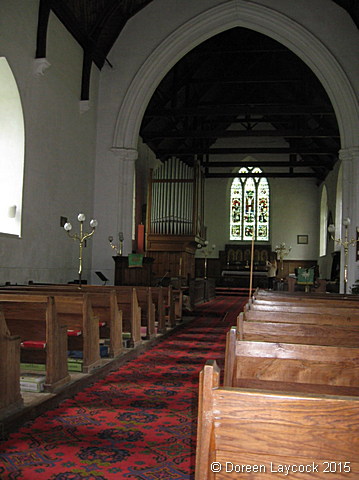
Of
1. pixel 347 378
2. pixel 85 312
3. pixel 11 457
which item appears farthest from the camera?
pixel 85 312

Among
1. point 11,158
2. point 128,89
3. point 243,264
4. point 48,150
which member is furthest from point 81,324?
point 243,264

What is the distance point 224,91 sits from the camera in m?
18.9

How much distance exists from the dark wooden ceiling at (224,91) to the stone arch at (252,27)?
0.96 metres

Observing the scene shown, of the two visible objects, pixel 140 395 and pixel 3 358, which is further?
pixel 140 395

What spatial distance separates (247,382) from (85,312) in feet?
7.92

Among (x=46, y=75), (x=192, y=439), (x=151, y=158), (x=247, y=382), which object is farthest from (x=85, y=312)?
(x=151, y=158)

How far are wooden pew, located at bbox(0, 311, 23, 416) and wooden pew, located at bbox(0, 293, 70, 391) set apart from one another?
43cm

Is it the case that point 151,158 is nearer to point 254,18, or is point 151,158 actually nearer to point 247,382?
point 254,18

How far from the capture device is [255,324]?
261cm

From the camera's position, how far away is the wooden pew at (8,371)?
3.05m

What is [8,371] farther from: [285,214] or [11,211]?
[285,214]

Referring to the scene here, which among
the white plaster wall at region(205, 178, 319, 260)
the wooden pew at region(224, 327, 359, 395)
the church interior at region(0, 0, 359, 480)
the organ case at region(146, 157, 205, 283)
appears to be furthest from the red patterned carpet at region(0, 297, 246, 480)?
the white plaster wall at region(205, 178, 319, 260)

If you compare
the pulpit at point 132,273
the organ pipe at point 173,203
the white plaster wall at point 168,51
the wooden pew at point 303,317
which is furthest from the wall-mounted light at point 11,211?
the organ pipe at point 173,203

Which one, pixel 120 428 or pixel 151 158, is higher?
pixel 151 158
